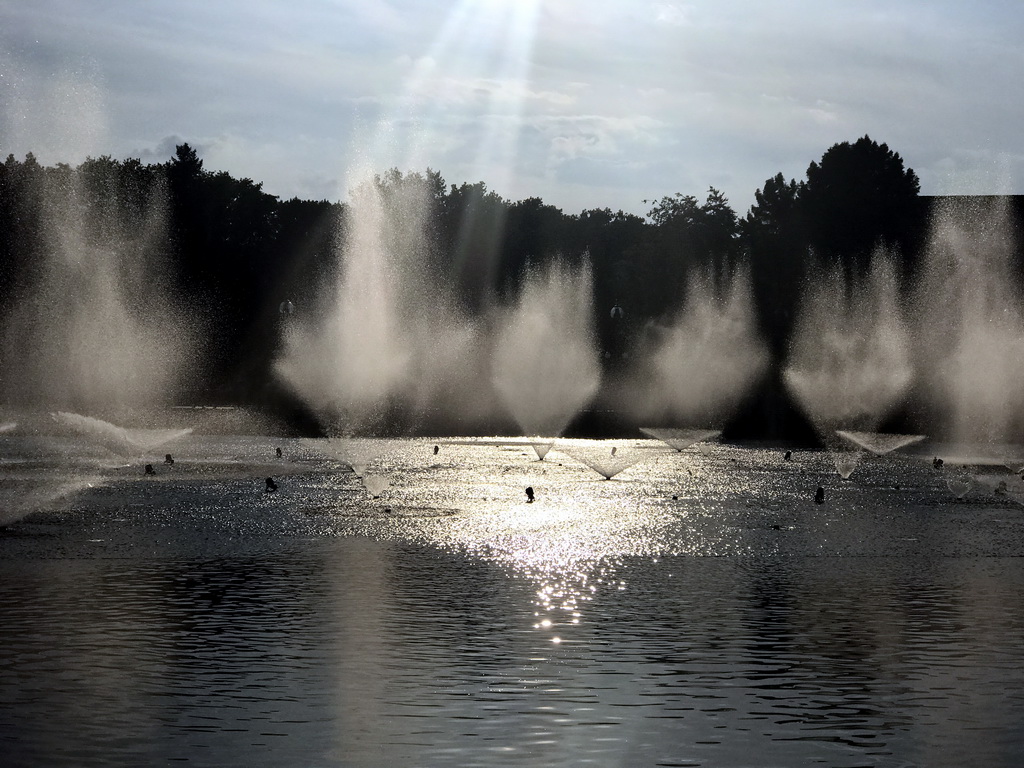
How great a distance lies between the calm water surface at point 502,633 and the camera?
1270 cm

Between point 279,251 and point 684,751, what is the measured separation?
370 feet

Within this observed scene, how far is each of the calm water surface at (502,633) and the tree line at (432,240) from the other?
6519cm

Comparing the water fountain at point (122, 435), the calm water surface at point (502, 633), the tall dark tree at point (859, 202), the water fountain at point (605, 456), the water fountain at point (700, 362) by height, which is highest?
the tall dark tree at point (859, 202)

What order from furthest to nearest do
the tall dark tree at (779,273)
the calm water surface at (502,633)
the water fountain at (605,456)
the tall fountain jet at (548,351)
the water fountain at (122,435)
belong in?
the tall dark tree at (779,273) → the tall fountain jet at (548,351) → the water fountain at (122,435) → the water fountain at (605,456) → the calm water surface at (502,633)

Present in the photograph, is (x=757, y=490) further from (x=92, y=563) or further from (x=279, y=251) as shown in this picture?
(x=279, y=251)

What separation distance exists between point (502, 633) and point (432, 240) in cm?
11029

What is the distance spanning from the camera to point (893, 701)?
14336mm

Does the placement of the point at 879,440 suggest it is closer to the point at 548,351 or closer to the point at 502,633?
the point at 548,351

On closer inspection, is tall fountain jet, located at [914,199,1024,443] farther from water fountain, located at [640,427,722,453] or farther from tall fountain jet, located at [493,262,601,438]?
tall fountain jet, located at [493,262,601,438]

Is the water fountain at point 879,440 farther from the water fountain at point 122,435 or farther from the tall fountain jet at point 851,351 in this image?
the water fountain at point 122,435

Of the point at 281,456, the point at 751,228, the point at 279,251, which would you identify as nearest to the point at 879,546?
the point at 281,456

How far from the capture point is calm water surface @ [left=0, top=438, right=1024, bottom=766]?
12695mm

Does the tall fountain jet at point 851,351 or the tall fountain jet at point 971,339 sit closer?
the tall fountain jet at point 971,339

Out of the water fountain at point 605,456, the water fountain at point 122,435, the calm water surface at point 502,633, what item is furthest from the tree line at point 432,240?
the calm water surface at point 502,633
